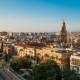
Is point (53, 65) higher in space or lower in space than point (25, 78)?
higher

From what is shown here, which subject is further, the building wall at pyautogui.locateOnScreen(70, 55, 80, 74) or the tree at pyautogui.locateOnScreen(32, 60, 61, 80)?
the building wall at pyautogui.locateOnScreen(70, 55, 80, 74)

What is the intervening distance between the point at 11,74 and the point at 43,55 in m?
14.7

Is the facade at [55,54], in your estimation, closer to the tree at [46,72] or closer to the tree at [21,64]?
the tree at [21,64]

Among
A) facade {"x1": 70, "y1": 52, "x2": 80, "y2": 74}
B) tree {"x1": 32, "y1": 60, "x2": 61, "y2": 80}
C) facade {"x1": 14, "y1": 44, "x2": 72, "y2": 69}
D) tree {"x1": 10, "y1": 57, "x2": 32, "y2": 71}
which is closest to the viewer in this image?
tree {"x1": 32, "y1": 60, "x2": 61, "y2": 80}

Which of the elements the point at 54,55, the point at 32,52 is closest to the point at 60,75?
the point at 54,55

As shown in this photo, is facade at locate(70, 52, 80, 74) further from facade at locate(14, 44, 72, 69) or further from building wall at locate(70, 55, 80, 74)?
facade at locate(14, 44, 72, 69)

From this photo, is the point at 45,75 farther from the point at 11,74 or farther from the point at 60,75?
the point at 11,74

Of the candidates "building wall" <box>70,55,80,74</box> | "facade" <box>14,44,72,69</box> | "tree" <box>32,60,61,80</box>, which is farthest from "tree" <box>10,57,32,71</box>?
"tree" <box>32,60,61,80</box>

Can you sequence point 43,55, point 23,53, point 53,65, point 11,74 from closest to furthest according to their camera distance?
point 53,65 < point 11,74 < point 43,55 < point 23,53

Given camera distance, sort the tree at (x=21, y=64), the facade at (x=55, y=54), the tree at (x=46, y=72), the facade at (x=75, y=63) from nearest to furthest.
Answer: the tree at (x=46, y=72)
the facade at (x=75, y=63)
the tree at (x=21, y=64)
the facade at (x=55, y=54)

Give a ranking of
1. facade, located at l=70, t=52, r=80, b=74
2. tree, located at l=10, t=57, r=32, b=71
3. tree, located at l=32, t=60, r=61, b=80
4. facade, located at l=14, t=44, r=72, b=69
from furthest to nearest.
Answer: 1. facade, located at l=14, t=44, r=72, b=69
2. tree, located at l=10, t=57, r=32, b=71
3. facade, located at l=70, t=52, r=80, b=74
4. tree, located at l=32, t=60, r=61, b=80

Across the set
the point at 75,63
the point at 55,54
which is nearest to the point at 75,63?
the point at 75,63

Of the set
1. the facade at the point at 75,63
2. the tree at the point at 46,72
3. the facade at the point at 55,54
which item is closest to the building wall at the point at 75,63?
the facade at the point at 75,63

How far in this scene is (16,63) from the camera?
129ft
